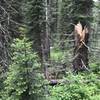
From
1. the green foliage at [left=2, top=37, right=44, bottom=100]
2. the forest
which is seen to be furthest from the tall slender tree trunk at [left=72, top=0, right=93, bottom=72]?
the green foliage at [left=2, top=37, right=44, bottom=100]

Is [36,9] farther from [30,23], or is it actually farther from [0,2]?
[0,2]

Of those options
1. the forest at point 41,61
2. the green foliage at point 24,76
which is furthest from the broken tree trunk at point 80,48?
the green foliage at point 24,76

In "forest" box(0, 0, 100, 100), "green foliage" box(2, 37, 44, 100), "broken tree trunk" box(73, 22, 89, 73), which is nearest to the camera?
"green foliage" box(2, 37, 44, 100)

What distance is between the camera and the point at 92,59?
17.9 m

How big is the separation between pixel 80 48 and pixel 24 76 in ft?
25.4

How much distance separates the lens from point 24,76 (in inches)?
308

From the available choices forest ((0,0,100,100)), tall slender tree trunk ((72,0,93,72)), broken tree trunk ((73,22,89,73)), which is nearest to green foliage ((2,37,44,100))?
forest ((0,0,100,100))

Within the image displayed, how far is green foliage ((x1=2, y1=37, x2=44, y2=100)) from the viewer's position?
25.2 ft

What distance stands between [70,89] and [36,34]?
7100mm

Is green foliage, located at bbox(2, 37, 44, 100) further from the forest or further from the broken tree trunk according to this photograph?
the broken tree trunk

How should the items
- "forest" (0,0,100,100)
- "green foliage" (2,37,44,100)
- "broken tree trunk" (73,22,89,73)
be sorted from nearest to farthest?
1. "green foliage" (2,37,44,100)
2. "forest" (0,0,100,100)
3. "broken tree trunk" (73,22,89,73)

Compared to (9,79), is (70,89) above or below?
below

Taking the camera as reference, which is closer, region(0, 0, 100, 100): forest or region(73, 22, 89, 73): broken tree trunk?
region(0, 0, 100, 100): forest

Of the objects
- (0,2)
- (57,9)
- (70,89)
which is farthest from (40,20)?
(57,9)
